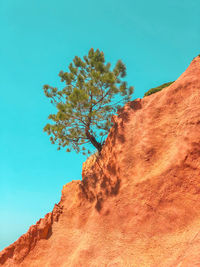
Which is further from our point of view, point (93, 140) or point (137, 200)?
point (93, 140)

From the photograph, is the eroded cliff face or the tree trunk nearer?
the eroded cliff face

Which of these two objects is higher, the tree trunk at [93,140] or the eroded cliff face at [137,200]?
the tree trunk at [93,140]

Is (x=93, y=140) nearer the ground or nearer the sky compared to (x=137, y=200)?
nearer the sky

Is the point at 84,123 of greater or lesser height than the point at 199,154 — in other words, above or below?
above

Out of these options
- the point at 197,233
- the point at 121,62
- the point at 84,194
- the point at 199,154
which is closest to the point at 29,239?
the point at 84,194

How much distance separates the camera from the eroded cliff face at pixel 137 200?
30.2 feet

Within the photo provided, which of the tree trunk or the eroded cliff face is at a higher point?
the tree trunk

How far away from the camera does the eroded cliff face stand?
9219 mm

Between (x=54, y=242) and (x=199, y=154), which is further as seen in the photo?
(x=54, y=242)

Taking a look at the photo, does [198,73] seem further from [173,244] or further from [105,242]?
[105,242]

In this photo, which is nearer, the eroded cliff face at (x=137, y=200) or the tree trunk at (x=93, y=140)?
the eroded cliff face at (x=137, y=200)

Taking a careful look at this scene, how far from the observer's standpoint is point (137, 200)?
35.2 ft

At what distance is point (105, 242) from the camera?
1076 centimetres

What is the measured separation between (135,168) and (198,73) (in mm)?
6247
